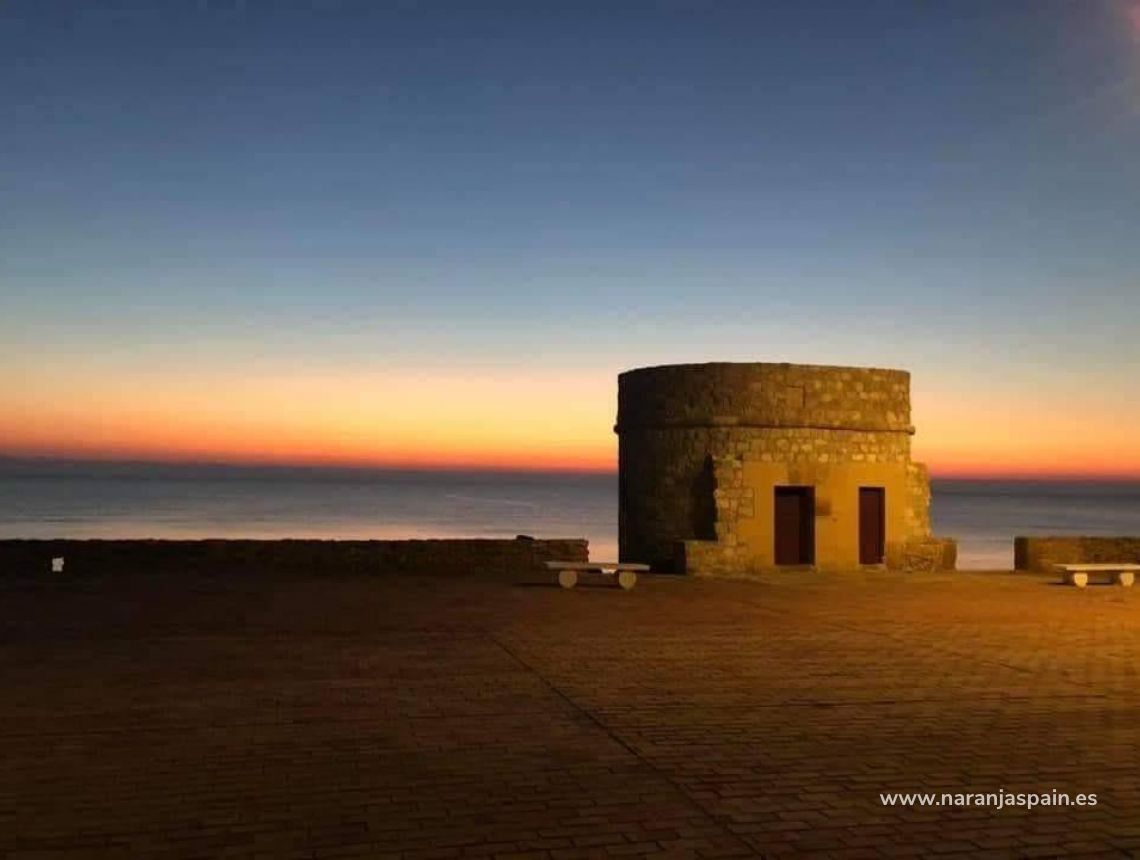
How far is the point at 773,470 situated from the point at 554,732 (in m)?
12.4

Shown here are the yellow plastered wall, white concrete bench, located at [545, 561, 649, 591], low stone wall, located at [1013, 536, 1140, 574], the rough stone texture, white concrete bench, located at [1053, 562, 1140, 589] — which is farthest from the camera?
low stone wall, located at [1013, 536, 1140, 574]

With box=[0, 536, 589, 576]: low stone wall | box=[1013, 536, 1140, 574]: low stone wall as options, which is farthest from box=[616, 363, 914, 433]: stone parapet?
box=[1013, 536, 1140, 574]: low stone wall

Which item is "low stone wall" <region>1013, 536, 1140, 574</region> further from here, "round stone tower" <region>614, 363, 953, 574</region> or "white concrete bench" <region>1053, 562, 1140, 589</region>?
"white concrete bench" <region>1053, 562, 1140, 589</region>

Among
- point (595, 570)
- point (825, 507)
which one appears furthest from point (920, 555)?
point (595, 570)

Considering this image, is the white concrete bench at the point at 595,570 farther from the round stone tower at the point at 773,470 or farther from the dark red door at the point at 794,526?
the dark red door at the point at 794,526

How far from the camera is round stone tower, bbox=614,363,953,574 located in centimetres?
1850

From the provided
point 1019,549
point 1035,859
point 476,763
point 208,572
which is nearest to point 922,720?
point 1035,859

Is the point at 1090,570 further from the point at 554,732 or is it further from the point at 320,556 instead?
the point at 554,732

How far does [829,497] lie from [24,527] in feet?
223

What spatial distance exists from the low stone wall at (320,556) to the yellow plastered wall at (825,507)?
116 inches

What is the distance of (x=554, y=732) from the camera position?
6.83 m

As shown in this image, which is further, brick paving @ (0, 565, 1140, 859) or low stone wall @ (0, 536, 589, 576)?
low stone wall @ (0, 536, 589, 576)

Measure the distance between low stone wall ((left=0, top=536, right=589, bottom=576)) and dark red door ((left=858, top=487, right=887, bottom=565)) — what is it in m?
5.00

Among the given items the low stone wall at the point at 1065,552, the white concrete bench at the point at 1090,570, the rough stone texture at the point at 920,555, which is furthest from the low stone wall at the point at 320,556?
the low stone wall at the point at 1065,552
